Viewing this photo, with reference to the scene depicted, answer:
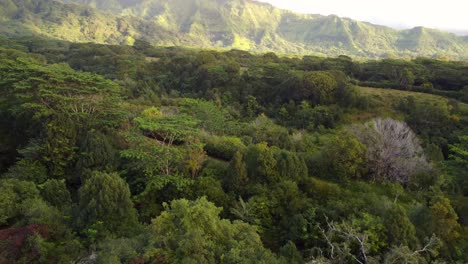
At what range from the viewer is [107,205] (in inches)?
480

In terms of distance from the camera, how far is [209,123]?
25109mm

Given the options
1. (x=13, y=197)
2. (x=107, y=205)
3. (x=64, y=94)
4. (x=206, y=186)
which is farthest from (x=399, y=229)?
(x=64, y=94)

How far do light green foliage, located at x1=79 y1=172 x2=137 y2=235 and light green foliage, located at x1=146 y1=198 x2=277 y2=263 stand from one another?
94.7 inches

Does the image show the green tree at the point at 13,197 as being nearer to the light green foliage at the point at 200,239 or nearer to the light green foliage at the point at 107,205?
the light green foliage at the point at 107,205

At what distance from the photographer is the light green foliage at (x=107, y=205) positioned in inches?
474

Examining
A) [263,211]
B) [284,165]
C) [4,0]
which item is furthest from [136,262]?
[4,0]

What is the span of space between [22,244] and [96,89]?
1139cm

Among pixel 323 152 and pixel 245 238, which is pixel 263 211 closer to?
pixel 245 238

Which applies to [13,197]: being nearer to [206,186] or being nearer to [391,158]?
[206,186]

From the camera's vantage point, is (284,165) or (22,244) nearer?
(22,244)

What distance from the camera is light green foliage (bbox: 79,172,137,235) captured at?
1203cm

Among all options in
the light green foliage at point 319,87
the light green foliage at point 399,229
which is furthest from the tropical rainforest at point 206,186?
the light green foliage at point 319,87

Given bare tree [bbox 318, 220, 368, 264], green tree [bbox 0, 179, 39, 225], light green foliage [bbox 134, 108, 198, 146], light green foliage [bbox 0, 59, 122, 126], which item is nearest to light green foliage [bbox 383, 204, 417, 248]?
bare tree [bbox 318, 220, 368, 264]

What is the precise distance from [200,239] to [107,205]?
452 cm
